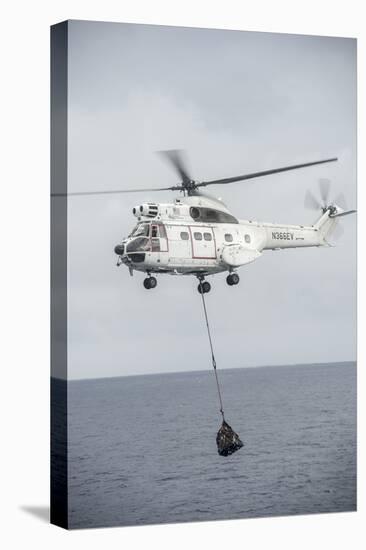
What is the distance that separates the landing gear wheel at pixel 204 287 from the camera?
835 inches

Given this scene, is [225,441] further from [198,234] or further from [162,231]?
[162,231]

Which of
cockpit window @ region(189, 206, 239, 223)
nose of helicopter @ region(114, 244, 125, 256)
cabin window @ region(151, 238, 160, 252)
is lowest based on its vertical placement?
nose of helicopter @ region(114, 244, 125, 256)

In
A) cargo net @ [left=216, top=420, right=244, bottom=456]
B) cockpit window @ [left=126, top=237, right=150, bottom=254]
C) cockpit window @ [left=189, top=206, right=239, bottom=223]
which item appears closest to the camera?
cockpit window @ [left=126, top=237, right=150, bottom=254]

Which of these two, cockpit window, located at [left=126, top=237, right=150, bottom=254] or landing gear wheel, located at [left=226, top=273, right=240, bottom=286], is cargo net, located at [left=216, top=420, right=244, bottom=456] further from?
cockpit window, located at [left=126, top=237, right=150, bottom=254]

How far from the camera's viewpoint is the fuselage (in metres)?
19.8

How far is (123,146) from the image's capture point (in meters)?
20.0

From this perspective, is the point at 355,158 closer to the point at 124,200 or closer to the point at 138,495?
the point at 124,200

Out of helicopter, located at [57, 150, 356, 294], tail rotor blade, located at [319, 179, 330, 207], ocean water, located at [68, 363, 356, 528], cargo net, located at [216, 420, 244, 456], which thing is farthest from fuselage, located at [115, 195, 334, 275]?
cargo net, located at [216, 420, 244, 456]

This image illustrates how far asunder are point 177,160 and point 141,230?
1571 mm

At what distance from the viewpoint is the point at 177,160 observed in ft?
67.3

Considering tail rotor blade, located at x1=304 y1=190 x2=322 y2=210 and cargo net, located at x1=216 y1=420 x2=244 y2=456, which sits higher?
tail rotor blade, located at x1=304 y1=190 x2=322 y2=210

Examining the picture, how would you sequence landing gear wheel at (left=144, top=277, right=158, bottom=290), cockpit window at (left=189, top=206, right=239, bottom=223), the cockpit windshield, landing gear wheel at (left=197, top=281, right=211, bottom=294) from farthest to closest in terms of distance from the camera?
landing gear wheel at (left=197, top=281, right=211, bottom=294)
cockpit window at (left=189, top=206, right=239, bottom=223)
landing gear wheel at (left=144, top=277, right=158, bottom=290)
the cockpit windshield

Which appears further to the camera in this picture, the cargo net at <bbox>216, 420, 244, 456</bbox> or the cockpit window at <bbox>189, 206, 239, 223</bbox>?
the cargo net at <bbox>216, 420, 244, 456</bbox>

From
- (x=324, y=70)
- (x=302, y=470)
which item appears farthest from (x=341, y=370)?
(x=324, y=70)
